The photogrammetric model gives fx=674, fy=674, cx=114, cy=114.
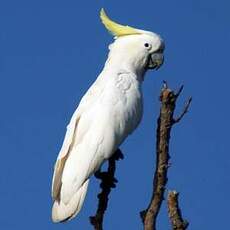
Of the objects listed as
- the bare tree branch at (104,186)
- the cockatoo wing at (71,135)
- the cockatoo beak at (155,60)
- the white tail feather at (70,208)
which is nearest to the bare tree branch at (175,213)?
the bare tree branch at (104,186)

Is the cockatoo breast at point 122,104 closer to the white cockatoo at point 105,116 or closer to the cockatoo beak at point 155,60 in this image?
the white cockatoo at point 105,116

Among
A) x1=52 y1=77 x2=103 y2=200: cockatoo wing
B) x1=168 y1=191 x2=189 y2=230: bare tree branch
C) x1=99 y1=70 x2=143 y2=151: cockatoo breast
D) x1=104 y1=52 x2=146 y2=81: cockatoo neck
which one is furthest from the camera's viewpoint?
x1=104 y1=52 x2=146 y2=81: cockatoo neck

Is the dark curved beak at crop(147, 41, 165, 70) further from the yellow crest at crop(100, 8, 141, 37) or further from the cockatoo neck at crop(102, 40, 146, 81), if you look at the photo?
the yellow crest at crop(100, 8, 141, 37)

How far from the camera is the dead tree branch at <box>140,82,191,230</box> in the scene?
13.8 feet

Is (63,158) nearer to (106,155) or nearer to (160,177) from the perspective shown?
(106,155)

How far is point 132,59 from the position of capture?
6.11 meters

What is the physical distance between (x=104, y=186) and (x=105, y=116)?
79 cm

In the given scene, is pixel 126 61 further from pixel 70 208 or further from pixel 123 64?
→ pixel 70 208

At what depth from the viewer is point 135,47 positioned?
6.17 meters

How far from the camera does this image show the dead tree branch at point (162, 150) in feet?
13.8

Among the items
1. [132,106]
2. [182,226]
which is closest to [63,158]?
[132,106]

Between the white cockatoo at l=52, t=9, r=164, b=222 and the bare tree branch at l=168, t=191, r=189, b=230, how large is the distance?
1.04 meters

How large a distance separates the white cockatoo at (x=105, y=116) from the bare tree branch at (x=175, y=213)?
3.40 feet

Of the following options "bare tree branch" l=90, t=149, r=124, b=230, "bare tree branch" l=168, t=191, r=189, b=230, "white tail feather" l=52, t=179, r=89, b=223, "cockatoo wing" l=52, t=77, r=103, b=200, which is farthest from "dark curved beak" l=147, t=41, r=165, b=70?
"bare tree branch" l=168, t=191, r=189, b=230
